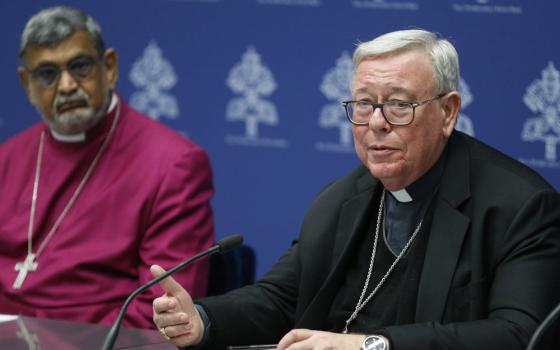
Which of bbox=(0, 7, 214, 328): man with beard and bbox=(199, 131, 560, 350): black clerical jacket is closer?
bbox=(199, 131, 560, 350): black clerical jacket

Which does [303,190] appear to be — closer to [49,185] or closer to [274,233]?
[274,233]

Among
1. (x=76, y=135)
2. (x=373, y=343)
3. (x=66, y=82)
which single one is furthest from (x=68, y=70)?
(x=373, y=343)

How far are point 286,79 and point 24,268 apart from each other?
1446mm

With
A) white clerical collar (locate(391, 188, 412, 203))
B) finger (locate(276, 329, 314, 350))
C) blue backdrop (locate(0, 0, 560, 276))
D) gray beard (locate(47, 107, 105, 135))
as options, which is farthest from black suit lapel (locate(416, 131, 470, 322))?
gray beard (locate(47, 107, 105, 135))

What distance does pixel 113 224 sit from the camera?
12.7ft

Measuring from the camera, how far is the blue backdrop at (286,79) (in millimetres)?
4016

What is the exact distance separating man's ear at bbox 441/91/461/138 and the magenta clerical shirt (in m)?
1.08

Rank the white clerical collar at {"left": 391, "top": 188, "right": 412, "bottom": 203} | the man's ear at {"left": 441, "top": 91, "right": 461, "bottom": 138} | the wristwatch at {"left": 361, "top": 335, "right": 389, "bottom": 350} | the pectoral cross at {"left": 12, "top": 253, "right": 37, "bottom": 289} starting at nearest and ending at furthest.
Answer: the wristwatch at {"left": 361, "top": 335, "right": 389, "bottom": 350} < the man's ear at {"left": 441, "top": 91, "right": 461, "bottom": 138} < the white clerical collar at {"left": 391, "top": 188, "right": 412, "bottom": 203} < the pectoral cross at {"left": 12, "top": 253, "right": 37, "bottom": 289}

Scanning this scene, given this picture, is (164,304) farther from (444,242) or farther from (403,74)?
(403,74)

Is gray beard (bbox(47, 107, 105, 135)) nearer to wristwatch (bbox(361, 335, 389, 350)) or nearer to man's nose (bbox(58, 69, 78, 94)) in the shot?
man's nose (bbox(58, 69, 78, 94))

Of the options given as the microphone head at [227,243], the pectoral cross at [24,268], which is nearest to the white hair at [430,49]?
the microphone head at [227,243]

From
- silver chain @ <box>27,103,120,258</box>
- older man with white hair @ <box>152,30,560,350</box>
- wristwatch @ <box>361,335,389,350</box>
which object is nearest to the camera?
wristwatch @ <box>361,335,389,350</box>

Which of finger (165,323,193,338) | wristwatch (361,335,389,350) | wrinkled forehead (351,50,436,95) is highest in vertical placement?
wrinkled forehead (351,50,436,95)

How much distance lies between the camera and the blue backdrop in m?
4.02
